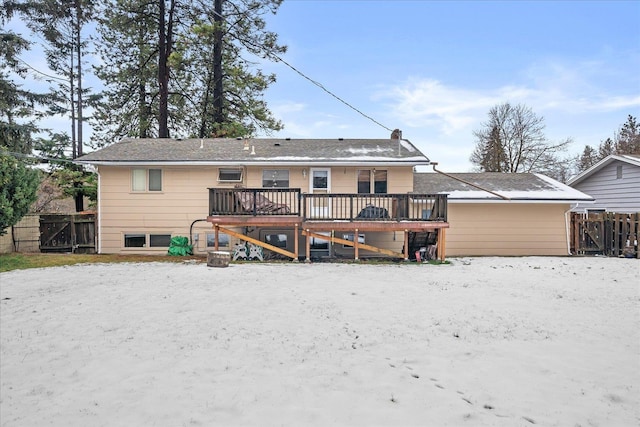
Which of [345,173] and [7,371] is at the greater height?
[345,173]

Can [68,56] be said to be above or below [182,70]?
above

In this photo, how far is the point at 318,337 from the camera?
5324 millimetres

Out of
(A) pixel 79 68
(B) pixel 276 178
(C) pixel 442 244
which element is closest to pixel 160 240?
(B) pixel 276 178

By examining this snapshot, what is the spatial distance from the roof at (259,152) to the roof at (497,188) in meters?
1.92

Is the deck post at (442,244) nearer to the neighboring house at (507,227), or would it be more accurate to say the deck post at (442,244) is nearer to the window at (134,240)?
the neighboring house at (507,227)

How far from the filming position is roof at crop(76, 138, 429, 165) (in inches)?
561

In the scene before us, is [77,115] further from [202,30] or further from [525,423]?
[525,423]

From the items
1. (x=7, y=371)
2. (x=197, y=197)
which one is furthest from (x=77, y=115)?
(x=7, y=371)

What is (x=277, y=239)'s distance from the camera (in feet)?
48.7

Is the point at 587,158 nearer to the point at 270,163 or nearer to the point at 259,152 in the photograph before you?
the point at 259,152

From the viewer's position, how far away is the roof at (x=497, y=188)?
14705 millimetres

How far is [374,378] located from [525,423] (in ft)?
4.88

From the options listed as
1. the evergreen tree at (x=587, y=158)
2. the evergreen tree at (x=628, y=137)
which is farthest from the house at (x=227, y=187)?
the evergreen tree at (x=587, y=158)

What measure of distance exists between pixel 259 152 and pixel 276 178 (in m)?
1.53
